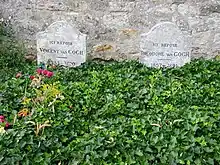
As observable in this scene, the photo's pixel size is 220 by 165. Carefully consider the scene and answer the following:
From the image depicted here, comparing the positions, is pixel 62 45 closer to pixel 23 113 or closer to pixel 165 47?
pixel 165 47

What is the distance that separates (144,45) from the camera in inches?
169

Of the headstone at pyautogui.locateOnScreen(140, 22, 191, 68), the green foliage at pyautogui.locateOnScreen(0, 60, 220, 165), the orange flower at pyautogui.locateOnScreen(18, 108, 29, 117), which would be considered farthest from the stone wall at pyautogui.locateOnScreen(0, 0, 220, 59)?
the orange flower at pyautogui.locateOnScreen(18, 108, 29, 117)

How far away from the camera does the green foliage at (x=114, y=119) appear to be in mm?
2469

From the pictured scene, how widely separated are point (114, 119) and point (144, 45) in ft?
5.11

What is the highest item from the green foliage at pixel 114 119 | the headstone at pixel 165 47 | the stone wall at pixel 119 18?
the stone wall at pixel 119 18

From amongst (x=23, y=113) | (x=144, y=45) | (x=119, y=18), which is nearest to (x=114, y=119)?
(x=23, y=113)

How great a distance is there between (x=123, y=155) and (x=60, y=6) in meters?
2.26

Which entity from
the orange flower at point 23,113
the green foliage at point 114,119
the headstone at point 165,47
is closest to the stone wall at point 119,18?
the headstone at point 165,47

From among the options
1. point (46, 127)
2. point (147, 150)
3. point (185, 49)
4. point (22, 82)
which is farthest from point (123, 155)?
point (185, 49)

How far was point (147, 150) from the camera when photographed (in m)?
2.49

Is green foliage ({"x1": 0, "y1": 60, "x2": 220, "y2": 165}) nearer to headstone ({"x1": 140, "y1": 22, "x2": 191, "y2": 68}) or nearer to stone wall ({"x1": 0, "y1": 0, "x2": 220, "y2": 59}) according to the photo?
headstone ({"x1": 140, "y1": 22, "x2": 191, "y2": 68})

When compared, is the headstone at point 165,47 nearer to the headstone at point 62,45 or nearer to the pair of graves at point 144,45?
the pair of graves at point 144,45

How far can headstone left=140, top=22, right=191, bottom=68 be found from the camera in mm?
4242

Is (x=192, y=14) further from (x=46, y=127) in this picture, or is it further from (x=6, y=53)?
(x=46, y=127)
